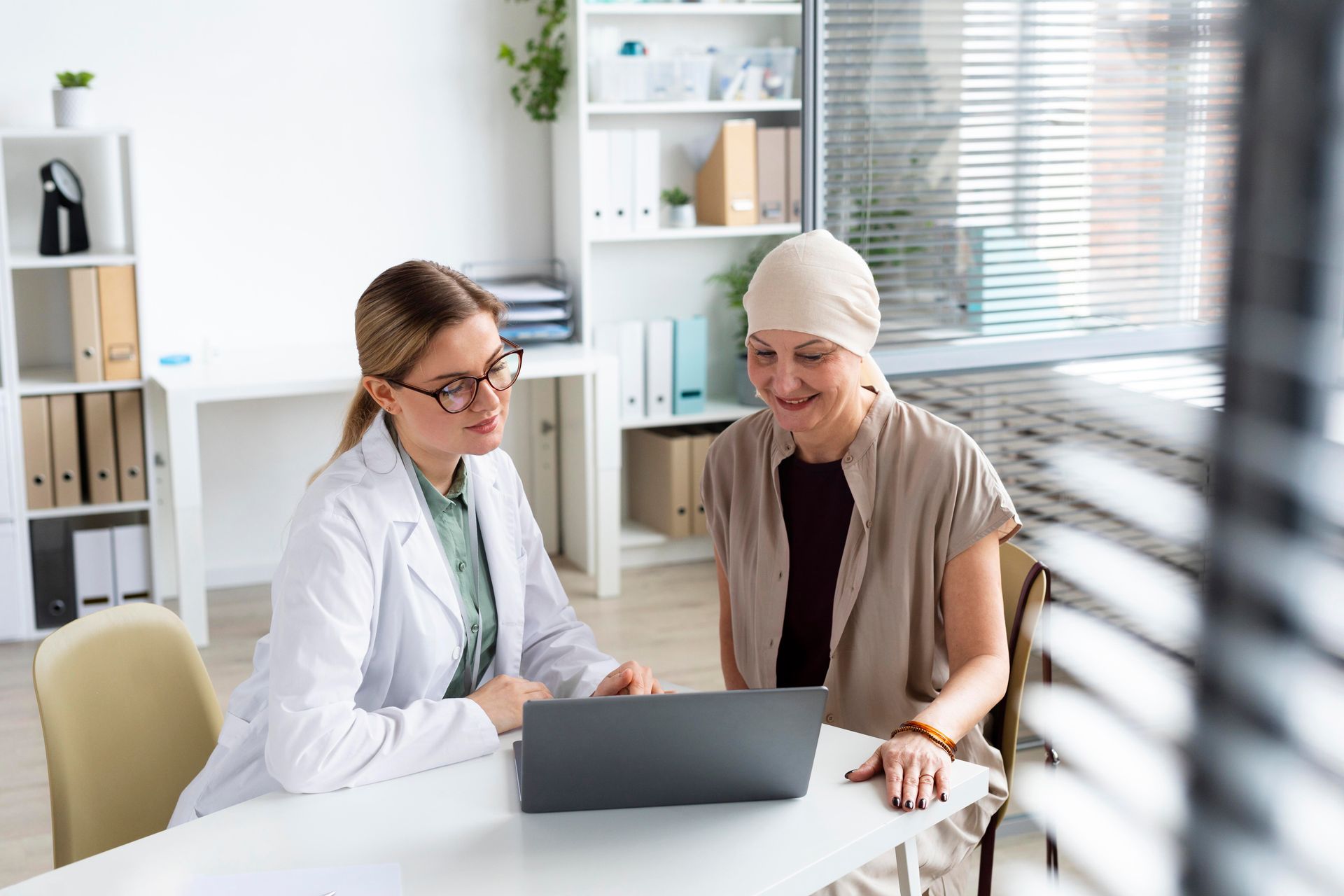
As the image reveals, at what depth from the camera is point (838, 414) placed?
1755 mm

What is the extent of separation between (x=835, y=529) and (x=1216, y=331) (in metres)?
1.54

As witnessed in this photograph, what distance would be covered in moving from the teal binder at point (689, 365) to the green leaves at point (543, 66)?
900mm

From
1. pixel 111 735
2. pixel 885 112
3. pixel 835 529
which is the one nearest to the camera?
pixel 111 735

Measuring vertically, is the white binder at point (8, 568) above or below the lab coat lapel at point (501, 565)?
below

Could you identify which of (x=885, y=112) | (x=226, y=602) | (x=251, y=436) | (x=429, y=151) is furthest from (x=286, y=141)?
(x=885, y=112)

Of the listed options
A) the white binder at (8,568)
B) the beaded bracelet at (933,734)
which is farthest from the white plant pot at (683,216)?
the beaded bracelet at (933,734)

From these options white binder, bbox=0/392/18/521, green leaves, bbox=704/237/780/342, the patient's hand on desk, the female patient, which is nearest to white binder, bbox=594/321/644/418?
green leaves, bbox=704/237/780/342

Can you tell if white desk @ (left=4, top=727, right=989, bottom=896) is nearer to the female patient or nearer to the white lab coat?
the white lab coat

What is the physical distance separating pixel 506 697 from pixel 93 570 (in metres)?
2.85

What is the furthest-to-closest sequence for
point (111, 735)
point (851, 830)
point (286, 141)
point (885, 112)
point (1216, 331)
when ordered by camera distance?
point (286, 141) → point (885, 112) → point (111, 735) → point (851, 830) → point (1216, 331)

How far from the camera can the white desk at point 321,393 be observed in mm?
3695

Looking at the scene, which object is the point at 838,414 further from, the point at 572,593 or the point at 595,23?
the point at 595,23

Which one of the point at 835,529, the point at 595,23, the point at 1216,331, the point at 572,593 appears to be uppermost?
the point at 595,23

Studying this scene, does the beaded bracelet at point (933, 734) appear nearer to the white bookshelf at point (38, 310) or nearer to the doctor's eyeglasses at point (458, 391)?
the doctor's eyeglasses at point (458, 391)
